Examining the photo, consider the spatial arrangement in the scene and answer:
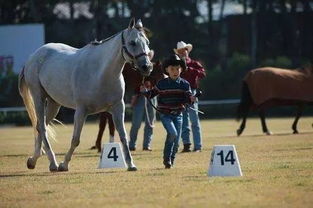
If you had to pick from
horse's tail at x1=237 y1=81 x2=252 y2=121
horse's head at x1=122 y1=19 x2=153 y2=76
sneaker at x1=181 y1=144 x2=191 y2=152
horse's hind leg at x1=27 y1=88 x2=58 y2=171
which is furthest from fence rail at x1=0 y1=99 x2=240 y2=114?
horse's head at x1=122 y1=19 x2=153 y2=76

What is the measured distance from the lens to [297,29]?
1807 inches

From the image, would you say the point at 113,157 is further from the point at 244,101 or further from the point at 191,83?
the point at 244,101

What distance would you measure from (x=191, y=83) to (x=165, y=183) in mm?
6507

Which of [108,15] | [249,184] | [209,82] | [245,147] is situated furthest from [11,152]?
[108,15]

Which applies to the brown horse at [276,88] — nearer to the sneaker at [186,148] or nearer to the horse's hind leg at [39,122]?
the sneaker at [186,148]

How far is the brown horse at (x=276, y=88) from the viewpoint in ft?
84.2

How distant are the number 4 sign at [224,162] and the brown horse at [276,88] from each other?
13.4 m

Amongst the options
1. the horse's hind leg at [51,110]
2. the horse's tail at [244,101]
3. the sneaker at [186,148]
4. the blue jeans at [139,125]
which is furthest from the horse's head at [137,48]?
the horse's tail at [244,101]

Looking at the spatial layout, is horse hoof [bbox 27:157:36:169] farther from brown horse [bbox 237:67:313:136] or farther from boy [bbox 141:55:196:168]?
brown horse [bbox 237:67:313:136]

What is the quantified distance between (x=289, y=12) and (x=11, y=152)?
28491mm

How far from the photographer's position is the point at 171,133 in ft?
45.2

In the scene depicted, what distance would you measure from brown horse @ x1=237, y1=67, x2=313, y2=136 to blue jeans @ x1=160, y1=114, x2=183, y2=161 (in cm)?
1159

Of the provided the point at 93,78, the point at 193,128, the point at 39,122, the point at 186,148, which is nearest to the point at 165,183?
the point at 93,78

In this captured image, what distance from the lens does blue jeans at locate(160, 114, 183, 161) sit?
13.8 meters
